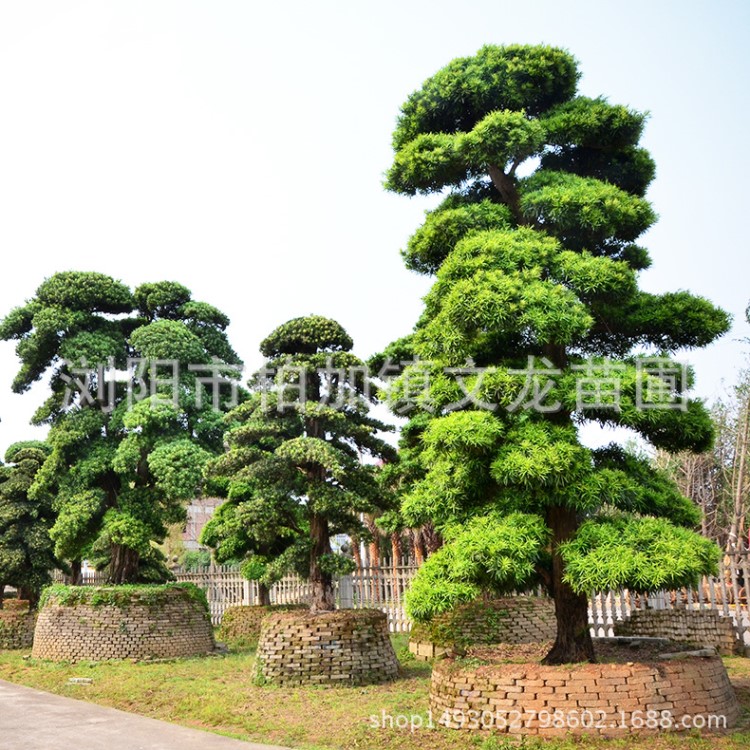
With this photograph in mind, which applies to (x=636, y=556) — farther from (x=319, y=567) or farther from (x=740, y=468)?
(x=740, y=468)

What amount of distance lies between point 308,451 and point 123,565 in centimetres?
586

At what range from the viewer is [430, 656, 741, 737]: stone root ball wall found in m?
5.90

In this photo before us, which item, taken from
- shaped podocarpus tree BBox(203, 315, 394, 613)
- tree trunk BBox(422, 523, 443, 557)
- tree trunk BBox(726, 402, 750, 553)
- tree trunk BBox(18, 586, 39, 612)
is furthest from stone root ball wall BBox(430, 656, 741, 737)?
tree trunk BBox(726, 402, 750, 553)

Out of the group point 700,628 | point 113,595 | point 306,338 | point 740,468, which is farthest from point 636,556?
point 740,468

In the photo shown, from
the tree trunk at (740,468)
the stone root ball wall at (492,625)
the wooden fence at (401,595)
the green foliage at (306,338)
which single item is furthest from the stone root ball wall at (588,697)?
the tree trunk at (740,468)

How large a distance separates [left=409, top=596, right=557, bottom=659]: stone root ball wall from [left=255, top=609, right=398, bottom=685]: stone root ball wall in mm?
1537

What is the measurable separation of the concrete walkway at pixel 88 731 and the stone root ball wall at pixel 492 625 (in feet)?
15.5

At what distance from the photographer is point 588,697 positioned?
5938 millimetres

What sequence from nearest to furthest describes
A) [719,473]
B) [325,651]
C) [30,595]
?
1. [325,651]
2. [30,595]
3. [719,473]

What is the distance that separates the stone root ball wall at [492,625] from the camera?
1075 cm

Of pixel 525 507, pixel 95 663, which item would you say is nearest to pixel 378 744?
pixel 525 507

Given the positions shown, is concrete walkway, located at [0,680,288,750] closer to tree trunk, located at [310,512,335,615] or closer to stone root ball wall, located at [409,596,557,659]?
tree trunk, located at [310,512,335,615]

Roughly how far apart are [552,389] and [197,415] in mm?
8774

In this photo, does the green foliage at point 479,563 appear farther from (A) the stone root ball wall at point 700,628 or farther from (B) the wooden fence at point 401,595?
(A) the stone root ball wall at point 700,628
